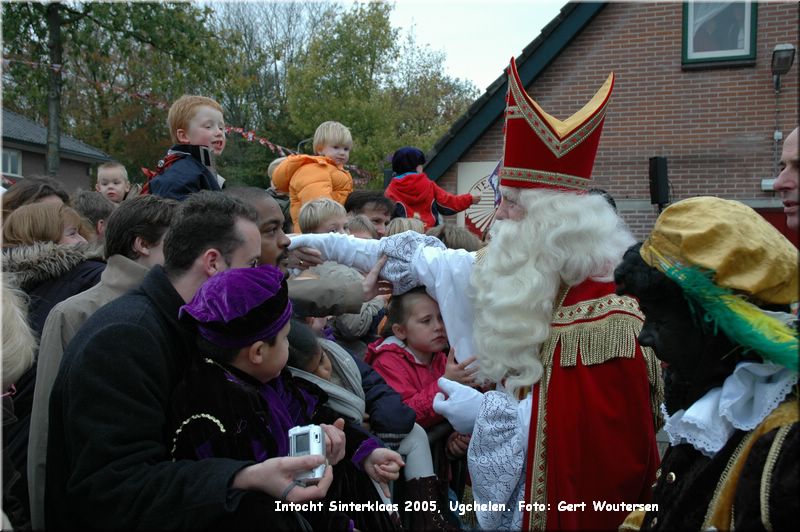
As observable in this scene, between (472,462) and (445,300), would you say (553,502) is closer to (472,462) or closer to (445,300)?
(472,462)

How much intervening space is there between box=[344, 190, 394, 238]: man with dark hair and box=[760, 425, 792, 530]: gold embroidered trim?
4504 millimetres

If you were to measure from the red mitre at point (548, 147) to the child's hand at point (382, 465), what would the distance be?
1.33 metres

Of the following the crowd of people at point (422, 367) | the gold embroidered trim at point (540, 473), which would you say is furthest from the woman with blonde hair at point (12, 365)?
the gold embroidered trim at point (540, 473)

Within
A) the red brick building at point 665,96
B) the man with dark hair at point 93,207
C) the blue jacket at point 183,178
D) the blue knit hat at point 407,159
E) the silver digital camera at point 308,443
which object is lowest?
the silver digital camera at point 308,443

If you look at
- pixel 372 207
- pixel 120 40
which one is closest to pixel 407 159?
pixel 372 207

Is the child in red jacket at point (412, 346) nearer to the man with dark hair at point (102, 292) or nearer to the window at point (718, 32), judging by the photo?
the man with dark hair at point (102, 292)

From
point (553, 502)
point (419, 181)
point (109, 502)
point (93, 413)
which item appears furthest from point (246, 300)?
point (419, 181)

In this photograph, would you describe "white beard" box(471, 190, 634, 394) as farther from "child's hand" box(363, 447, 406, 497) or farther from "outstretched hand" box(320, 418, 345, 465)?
"outstretched hand" box(320, 418, 345, 465)

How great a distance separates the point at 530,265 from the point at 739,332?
3.86ft

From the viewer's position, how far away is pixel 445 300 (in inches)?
132

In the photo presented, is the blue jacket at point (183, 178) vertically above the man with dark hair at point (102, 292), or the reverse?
the blue jacket at point (183, 178)

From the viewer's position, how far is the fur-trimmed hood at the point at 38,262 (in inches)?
136

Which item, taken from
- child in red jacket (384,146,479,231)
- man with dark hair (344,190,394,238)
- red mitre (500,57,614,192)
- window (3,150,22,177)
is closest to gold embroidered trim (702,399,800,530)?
red mitre (500,57,614,192)

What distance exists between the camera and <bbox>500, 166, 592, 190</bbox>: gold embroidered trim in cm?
316
